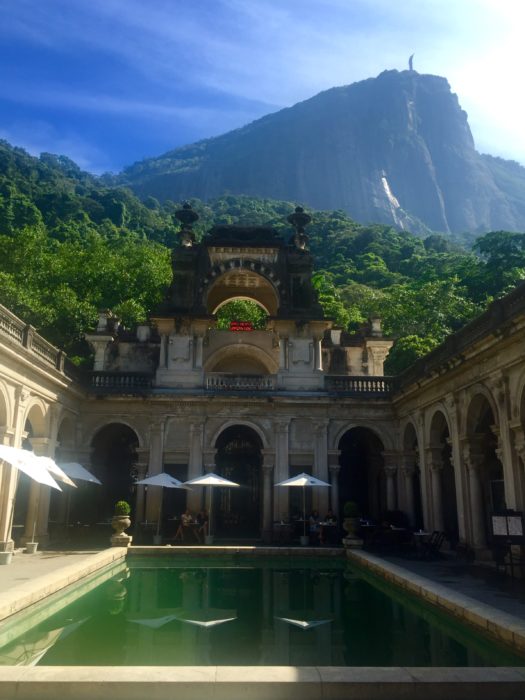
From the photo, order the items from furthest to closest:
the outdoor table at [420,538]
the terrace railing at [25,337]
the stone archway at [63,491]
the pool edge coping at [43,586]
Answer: the stone archway at [63,491] → the outdoor table at [420,538] → the terrace railing at [25,337] → the pool edge coping at [43,586]

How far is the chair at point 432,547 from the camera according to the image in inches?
695

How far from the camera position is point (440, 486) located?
66.8ft

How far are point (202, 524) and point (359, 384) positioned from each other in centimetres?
903

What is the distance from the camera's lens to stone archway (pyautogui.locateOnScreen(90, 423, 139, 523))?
24828mm

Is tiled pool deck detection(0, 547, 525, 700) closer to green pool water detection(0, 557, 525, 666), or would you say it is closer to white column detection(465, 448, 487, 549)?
green pool water detection(0, 557, 525, 666)

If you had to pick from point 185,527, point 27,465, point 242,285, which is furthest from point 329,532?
point 242,285

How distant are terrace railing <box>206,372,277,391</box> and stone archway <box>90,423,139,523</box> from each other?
4.69 metres

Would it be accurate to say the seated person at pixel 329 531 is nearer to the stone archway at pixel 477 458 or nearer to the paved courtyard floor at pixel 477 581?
the paved courtyard floor at pixel 477 581

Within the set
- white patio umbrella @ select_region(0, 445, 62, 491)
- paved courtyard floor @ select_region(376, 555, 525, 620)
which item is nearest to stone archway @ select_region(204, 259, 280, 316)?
white patio umbrella @ select_region(0, 445, 62, 491)

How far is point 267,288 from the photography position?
2902cm

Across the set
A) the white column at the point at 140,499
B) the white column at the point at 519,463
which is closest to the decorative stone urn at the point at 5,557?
the white column at the point at 140,499

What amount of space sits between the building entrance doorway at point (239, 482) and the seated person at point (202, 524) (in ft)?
9.83

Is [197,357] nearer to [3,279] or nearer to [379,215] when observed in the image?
[3,279]

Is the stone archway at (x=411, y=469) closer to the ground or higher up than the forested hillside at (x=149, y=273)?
closer to the ground
